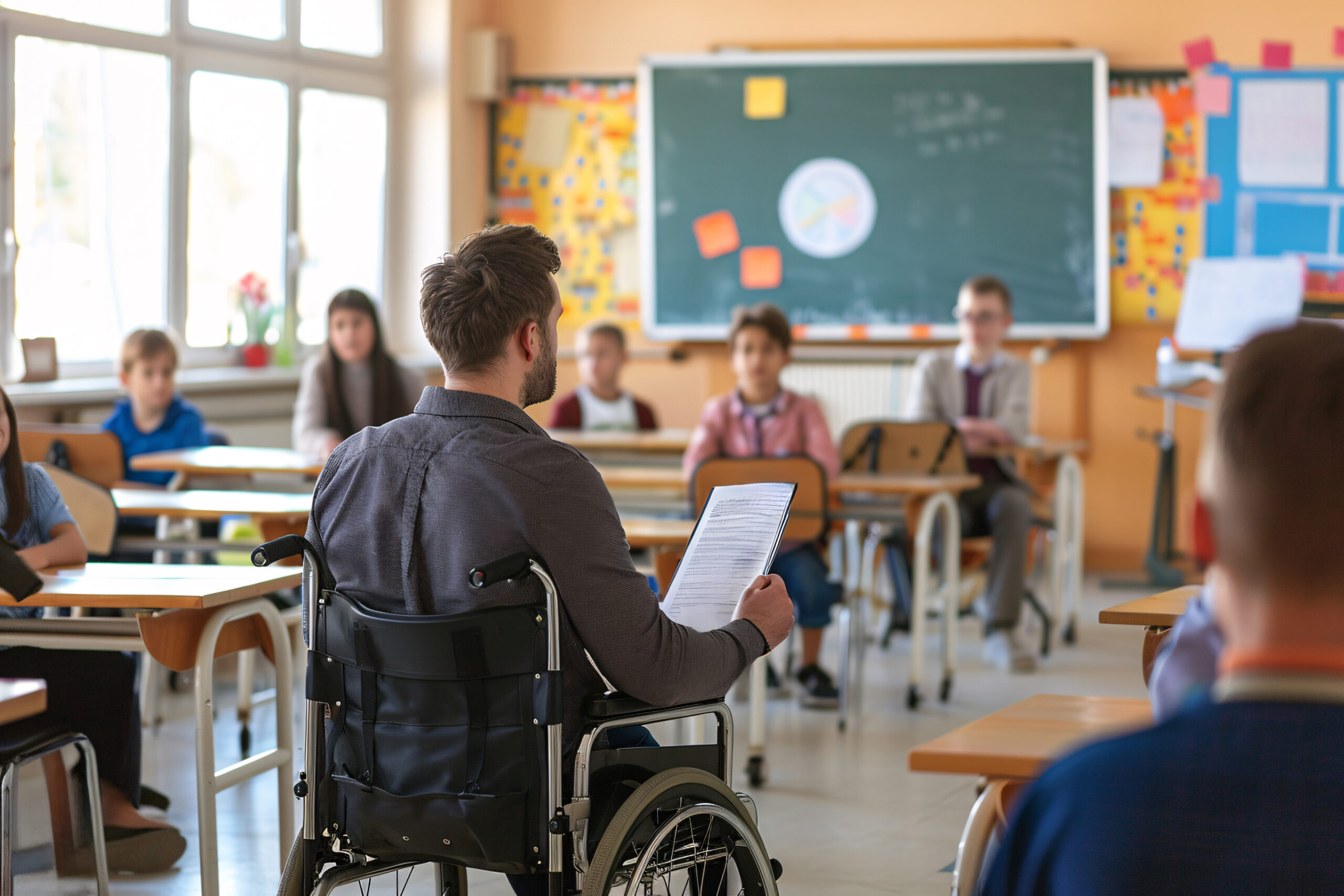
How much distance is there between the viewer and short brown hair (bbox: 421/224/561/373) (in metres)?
1.63

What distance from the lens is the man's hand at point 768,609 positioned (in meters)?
1.72

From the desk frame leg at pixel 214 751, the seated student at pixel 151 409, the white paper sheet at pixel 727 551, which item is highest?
the seated student at pixel 151 409

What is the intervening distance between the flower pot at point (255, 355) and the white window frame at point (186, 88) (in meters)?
0.06

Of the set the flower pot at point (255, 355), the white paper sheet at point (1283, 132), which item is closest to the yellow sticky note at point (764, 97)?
the white paper sheet at point (1283, 132)

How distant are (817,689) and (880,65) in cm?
341

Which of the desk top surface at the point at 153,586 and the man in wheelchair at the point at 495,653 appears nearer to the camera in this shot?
the man in wheelchair at the point at 495,653

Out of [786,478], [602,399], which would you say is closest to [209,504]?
[786,478]

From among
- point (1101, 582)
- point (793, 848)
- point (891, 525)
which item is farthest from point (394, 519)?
point (1101, 582)

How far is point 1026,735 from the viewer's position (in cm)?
146

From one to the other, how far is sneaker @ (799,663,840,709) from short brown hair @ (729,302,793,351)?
0.96m

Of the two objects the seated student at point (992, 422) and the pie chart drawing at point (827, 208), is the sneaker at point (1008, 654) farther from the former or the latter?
the pie chart drawing at point (827, 208)

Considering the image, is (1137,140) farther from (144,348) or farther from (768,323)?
(144,348)

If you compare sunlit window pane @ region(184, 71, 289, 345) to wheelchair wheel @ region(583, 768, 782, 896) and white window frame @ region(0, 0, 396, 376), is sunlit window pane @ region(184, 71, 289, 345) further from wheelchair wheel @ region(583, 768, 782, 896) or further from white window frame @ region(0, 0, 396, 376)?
wheelchair wheel @ region(583, 768, 782, 896)

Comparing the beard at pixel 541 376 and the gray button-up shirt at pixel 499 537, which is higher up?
the beard at pixel 541 376
